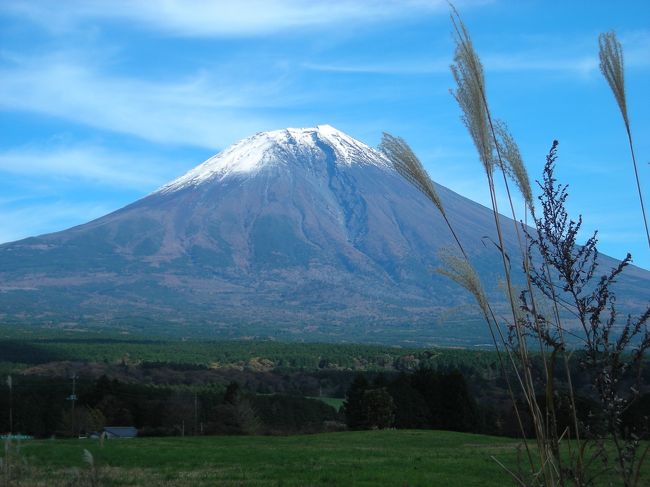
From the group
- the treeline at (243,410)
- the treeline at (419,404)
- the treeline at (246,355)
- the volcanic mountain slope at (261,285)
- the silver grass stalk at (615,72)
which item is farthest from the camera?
the volcanic mountain slope at (261,285)

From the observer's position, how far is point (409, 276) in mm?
185250

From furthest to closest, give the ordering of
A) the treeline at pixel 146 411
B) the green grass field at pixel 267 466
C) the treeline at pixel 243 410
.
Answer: the treeline at pixel 146 411
the treeline at pixel 243 410
the green grass field at pixel 267 466

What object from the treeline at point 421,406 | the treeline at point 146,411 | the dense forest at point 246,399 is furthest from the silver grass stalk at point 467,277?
the treeline at point 421,406

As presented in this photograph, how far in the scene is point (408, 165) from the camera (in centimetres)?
365

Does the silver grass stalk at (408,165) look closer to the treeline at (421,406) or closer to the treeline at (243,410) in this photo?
the treeline at (243,410)

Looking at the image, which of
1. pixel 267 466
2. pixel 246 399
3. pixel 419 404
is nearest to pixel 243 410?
pixel 246 399

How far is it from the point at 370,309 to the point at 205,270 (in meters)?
43.2

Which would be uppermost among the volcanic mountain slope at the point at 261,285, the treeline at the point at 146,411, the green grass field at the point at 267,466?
the volcanic mountain slope at the point at 261,285

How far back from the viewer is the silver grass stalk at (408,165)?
361cm

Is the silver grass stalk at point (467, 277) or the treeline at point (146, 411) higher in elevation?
the silver grass stalk at point (467, 277)

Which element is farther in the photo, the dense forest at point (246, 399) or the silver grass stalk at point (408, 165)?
the dense forest at point (246, 399)

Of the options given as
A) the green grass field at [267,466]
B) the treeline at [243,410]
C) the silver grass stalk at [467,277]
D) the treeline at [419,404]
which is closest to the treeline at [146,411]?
the treeline at [243,410]

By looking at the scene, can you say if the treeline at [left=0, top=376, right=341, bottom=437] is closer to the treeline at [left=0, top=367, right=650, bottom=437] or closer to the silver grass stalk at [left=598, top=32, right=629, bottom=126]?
the treeline at [left=0, top=367, right=650, bottom=437]

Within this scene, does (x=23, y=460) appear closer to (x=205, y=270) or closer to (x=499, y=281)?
(x=499, y=281)
